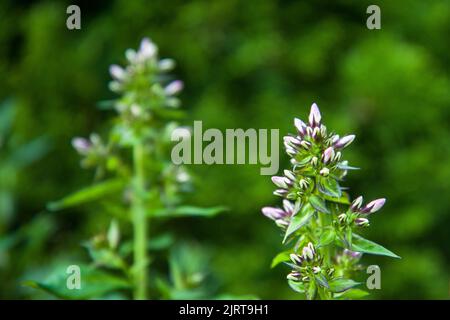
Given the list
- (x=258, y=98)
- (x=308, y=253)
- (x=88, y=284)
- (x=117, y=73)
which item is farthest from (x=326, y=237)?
(x=258, y=98)

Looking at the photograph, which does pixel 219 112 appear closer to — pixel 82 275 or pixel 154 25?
pixel 154 25

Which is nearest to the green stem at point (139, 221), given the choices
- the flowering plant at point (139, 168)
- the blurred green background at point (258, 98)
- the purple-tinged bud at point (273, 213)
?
the flowering plant at point (139, 168)

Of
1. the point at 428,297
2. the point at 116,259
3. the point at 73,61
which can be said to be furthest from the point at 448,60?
the point at 116,259

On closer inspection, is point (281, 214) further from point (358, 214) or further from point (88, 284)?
point (88, 284)

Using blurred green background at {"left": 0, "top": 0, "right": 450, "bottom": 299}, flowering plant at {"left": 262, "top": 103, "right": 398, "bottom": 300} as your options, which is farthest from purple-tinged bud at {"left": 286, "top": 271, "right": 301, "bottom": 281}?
blurred green background at {"left": 0, "top": 0, "right": 450, "bottom": 299}

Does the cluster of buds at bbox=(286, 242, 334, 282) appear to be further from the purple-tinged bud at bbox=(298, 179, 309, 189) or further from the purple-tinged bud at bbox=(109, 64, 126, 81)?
the purple-tinged bud at bbox=(109, 64, 126, 81)

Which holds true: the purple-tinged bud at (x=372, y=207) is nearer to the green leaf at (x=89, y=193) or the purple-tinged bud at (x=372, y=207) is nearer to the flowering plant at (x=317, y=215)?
the flowering plant at (x=317, y=215)
